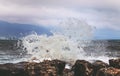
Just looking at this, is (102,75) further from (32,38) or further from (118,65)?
(32,38)

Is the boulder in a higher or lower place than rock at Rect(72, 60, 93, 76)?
lower

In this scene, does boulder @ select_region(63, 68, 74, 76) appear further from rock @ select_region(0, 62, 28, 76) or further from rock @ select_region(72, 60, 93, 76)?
rock @ select_region(0, 62, 28, 76)

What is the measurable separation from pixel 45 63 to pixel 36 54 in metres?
6.98

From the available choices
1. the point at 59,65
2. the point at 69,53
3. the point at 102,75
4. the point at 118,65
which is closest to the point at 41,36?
the point at 69,53

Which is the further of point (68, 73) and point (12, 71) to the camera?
point (68, 73)

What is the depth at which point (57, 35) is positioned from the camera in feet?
83.4

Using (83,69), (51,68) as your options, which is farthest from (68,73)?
(51,68)

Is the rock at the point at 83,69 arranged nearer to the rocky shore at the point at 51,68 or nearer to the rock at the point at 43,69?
the rocky shore at the point at 51,68

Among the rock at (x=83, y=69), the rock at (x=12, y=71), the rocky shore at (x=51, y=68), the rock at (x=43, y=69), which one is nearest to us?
the rock at (x=43, y=69)

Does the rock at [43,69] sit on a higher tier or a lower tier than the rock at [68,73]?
higher

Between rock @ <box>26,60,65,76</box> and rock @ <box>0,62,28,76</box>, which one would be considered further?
rock @ <box>0,62,28,76</box>

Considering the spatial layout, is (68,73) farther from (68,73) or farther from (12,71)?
(12,71)


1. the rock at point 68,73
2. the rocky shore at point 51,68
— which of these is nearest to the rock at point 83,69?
the rocky shore at point 51,68

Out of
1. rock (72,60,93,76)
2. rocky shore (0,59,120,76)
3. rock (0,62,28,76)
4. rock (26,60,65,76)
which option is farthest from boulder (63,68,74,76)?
rock (0,62,28,76)
